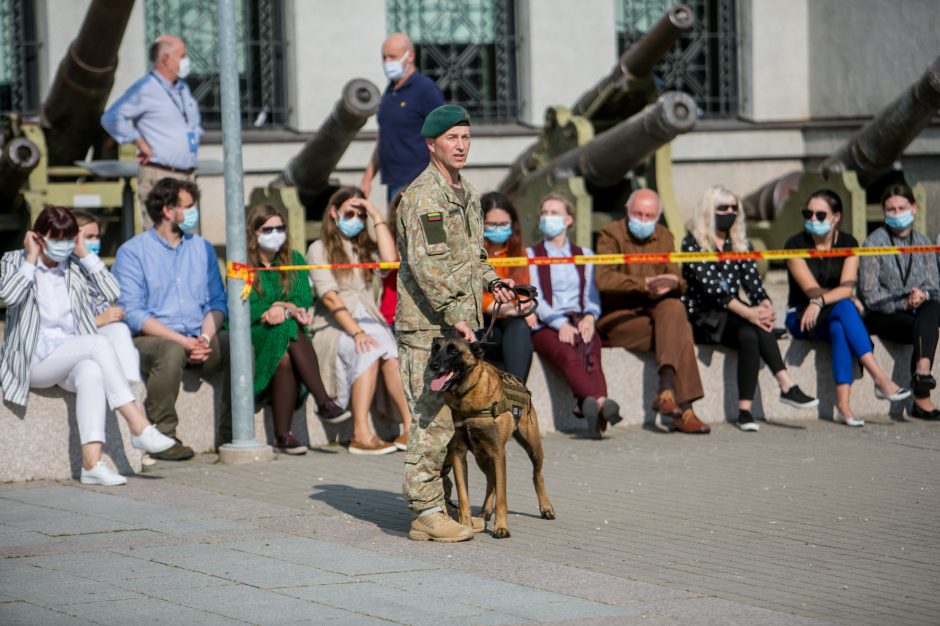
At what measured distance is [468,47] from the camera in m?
20.2

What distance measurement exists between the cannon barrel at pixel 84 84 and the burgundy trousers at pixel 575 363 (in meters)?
4.84

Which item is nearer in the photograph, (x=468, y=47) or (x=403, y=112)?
(x=403, y=112)

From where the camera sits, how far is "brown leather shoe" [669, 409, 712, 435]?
1153 centimetres

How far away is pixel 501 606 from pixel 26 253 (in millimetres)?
4610

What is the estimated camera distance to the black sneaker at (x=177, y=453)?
10320 millimetres

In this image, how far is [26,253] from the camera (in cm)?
995

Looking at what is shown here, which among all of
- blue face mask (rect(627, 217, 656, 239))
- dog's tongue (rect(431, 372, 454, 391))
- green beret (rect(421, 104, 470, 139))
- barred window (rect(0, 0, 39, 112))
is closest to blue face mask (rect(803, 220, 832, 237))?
blue face mask (rect(627, 217, 656, 239))

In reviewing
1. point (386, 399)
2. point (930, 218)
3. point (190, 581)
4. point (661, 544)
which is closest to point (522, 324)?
point (386, 399)

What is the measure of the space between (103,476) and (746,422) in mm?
4468

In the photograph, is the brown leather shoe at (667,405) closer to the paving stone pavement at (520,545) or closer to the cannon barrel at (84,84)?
the paving stone pavement at (520,545)

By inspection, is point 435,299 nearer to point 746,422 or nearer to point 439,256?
point 439,256

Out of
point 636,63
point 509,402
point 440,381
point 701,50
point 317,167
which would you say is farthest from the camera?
point 701,50

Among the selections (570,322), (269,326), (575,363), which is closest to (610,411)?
(575,363)

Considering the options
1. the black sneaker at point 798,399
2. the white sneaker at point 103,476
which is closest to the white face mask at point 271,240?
the white sneaker at point 103,476
